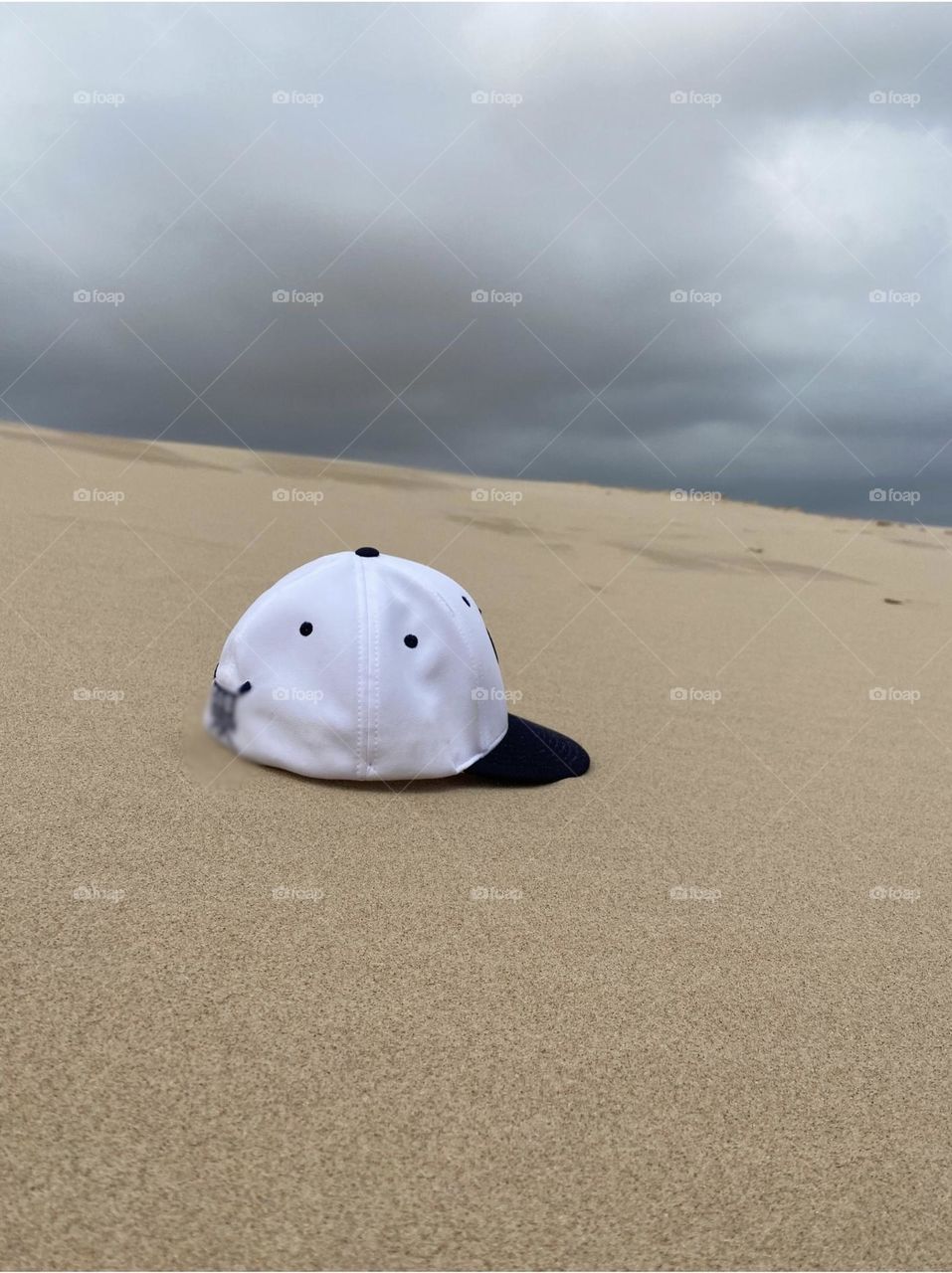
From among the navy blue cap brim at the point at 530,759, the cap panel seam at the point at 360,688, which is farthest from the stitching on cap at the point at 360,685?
the navy blue cap brim at the point at 530,759

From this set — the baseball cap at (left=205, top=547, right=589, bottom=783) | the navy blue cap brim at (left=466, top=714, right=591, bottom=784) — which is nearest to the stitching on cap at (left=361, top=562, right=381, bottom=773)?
the baseball cap at (left=205, top=547, right=589, bottom=783)

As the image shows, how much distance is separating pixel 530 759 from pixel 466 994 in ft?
2.94

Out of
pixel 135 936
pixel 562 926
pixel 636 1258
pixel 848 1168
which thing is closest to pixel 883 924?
pixel 562 926

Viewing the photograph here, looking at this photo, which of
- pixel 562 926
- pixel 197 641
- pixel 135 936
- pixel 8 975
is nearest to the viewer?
pixel 8 975

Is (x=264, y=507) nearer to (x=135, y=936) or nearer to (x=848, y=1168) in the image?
(x=135, y=936)

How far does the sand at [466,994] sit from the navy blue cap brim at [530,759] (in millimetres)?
54

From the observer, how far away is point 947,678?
13.9 feet

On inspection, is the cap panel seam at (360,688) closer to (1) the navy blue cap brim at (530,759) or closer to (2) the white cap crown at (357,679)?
(2) the white cap crown at (357,679)

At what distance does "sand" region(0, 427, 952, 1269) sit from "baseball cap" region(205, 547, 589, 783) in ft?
0.23

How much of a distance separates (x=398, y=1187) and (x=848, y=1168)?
0.51 metres

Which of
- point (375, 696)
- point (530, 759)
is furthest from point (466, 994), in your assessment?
point (530, 759)

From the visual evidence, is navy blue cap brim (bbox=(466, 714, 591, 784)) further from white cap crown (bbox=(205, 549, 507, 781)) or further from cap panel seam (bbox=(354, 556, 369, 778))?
cap panel seam (bbox=(354, 556, 369, 778))

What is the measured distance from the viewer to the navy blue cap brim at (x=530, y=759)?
2234mm

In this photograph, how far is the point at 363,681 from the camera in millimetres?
2084
